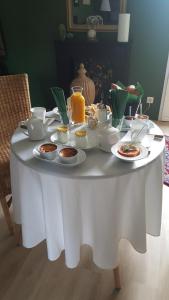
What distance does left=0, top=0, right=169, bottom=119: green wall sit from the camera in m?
2.64

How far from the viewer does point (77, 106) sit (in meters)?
1.23

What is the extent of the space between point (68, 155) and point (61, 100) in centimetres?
36

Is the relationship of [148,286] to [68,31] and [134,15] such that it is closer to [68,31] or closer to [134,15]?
[134,15]

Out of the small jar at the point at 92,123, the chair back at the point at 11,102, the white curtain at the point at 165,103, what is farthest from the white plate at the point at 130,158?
the white curtain at the point at 165,103

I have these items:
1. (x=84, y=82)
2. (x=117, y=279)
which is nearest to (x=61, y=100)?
(x=117, y=279)

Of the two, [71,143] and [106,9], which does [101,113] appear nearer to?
[71,143]

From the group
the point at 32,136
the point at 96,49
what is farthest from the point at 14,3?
the point at 32,136

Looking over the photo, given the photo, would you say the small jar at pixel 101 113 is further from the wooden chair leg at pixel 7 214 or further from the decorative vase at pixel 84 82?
the decorative vase at pixel 84 82

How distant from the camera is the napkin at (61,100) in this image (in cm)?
115

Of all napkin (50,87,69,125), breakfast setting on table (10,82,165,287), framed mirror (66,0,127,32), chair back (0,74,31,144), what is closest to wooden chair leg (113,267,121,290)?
breakfast setting on table (10,82,165,287)

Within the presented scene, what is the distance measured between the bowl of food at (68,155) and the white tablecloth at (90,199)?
0.03 m

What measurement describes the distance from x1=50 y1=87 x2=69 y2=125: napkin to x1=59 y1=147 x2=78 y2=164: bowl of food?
0.97 feet

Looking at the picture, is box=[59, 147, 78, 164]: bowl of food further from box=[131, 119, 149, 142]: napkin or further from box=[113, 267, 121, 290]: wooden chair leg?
box=[113, 267, 121, 290]: wooden chair leg

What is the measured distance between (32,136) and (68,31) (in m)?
2.32
